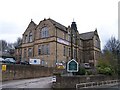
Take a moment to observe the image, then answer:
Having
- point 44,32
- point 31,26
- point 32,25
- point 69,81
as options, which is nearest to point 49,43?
point 44,32

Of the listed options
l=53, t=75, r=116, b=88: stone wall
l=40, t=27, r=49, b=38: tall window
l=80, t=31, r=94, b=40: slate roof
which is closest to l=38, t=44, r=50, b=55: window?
l=40, t=27, r=49, b=38: tall window

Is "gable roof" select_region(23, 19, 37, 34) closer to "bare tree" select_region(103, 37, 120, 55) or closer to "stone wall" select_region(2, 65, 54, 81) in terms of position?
"stone wall" select_region(2, 65, 54, 81)

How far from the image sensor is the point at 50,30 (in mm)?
47438

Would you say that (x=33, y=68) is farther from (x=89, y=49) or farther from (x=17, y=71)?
(x=89, y=49)

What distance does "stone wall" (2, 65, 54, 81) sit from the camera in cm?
2741

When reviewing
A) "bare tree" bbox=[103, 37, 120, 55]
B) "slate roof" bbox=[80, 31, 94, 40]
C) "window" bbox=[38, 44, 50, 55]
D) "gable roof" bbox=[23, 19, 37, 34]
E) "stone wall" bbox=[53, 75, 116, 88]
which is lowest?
"stone wall" bbox=[53, 75, 116, 88]

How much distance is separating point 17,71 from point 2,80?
3189 mm

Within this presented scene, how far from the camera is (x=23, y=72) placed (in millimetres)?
30125

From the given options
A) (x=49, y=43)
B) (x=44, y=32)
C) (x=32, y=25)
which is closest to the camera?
(x=49, y=43)

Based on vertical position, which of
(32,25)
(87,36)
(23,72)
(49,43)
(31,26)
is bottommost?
(23,72)

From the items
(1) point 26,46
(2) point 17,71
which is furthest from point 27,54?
(2) point 17,71

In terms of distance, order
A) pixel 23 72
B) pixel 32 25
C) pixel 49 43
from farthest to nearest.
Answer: pixel 32 25 → pixel 49 43 → pixel 23 72

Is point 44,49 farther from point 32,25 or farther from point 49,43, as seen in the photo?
point 32,25

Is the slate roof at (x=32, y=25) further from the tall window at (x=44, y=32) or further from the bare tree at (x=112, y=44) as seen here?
the bare tree at (x=112, y=44)
